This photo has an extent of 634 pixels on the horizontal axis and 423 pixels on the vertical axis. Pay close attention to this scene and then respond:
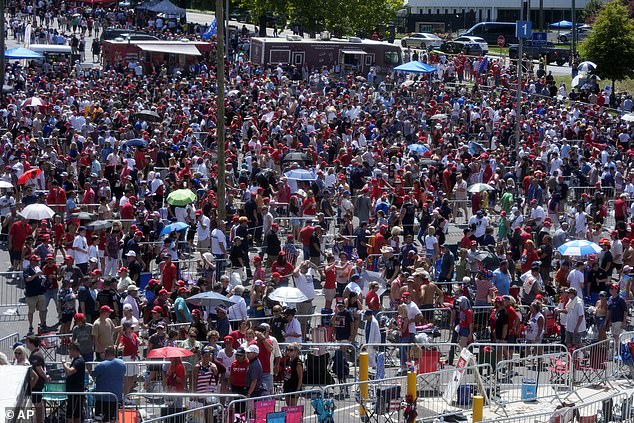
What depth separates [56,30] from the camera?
2576 inches

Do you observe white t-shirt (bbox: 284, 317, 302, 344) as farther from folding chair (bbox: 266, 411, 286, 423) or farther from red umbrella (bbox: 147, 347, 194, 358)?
folding chair (bbox: 266, 411, 286, 423)

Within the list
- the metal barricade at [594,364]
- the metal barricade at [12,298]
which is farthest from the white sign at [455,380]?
the metal barricade at [12,298]

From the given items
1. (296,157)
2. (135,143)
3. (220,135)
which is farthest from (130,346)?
(135,143)

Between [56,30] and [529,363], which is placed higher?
[56,30]

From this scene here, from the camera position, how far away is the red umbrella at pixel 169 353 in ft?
52.1

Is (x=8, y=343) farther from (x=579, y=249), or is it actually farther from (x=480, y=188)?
(x=480, y=188)

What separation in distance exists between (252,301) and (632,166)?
1757 centimetres

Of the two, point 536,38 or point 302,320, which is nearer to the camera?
point 302,320

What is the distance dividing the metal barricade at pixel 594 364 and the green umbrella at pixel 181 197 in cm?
971

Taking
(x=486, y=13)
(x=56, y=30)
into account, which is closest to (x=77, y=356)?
(x=56, y=30)

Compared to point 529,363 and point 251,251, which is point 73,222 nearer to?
point 251,251

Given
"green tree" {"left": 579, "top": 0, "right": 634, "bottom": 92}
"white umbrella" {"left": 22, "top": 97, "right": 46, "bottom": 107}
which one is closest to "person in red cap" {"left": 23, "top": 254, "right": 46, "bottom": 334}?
"white umbrella" {"left": 22, "top": 97, "right": 46, "bottom": 107}

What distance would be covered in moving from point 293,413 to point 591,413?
433 centimetres

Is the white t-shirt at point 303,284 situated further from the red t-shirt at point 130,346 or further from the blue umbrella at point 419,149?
the blue umbrella at point 419,149
